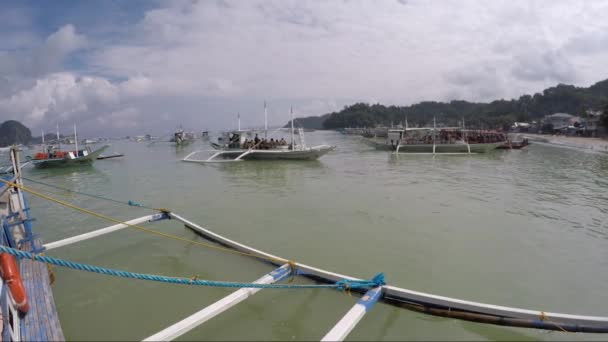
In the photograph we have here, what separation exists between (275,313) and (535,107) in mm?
129772

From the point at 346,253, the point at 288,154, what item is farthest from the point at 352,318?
the point at 288,154

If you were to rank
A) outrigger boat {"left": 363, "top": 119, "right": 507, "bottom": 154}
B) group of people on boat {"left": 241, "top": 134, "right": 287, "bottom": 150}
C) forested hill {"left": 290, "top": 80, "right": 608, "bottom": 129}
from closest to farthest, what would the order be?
group of people on boat {"left": 241, "top": 134, "right": 287, "bottom": 150} → outrigger boat {"left": 363, "top": 119, "right": 507, "bottom": 154} → forested hill {"left": 290, "top": 80, "right": 608, "bottom": 129}

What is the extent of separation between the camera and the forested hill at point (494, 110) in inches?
3720

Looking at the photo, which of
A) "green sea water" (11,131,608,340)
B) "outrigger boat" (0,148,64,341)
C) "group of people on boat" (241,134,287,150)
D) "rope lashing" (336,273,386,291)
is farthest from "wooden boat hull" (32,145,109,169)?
"rope lashing" (336,273,386,291)

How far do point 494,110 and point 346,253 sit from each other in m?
134

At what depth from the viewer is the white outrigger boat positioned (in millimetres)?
26125

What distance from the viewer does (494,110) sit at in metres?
118

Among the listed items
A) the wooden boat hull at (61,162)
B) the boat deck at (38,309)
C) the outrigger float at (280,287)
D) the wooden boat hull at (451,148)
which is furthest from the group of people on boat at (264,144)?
the boat deck at (38,309)

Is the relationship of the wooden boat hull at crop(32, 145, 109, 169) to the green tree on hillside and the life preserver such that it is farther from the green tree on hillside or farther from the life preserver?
the green tree on hillside

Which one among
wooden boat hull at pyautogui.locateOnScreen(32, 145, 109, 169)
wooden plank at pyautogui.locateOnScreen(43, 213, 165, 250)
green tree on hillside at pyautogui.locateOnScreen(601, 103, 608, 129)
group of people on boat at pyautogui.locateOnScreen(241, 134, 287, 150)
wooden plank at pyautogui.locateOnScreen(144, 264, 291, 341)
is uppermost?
green tree on hillside at pyautogui.locateOnScreen(601, 103, 608, 129)

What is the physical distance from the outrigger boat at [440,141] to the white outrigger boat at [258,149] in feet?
49.7

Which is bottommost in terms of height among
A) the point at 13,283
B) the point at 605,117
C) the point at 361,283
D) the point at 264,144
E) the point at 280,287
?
the point at 361,283

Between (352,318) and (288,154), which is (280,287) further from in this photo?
(288,154)

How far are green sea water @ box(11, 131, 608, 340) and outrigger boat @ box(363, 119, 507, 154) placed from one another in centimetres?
1944
